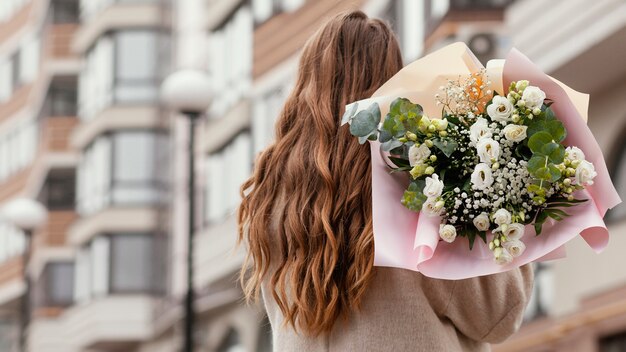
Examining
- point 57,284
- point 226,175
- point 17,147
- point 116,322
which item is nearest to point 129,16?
point 116,322

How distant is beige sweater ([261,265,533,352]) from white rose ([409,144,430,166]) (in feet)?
1.10

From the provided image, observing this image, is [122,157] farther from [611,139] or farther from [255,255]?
[255,255]

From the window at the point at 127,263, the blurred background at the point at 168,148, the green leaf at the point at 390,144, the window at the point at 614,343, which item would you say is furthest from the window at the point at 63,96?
the green leaf at the point at 390,144

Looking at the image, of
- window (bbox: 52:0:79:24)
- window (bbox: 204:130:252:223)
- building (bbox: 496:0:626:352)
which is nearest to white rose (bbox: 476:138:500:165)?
building (bbox: 496:0:626:352)

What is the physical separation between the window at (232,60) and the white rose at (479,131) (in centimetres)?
2663

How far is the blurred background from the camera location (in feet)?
56.4

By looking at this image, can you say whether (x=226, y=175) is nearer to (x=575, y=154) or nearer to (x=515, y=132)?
(x=515, y=132)

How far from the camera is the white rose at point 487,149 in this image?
12.9 feet

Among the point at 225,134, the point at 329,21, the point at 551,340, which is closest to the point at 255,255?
the point at 329,21

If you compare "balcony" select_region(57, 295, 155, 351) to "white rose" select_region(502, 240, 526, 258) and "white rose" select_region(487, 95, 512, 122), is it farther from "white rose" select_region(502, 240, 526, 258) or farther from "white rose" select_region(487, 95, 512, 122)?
"white rose" select_region(502, 240, 526, 258)

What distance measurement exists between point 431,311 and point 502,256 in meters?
0.35

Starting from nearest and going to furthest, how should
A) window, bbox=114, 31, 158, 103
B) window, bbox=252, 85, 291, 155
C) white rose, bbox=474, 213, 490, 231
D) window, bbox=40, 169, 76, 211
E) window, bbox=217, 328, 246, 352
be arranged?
white rose, bbox=474, 213, 490, 231 → window, bbox=252, 85, 291, 155 → window, bbox=217, 328, 246, 352 → window, bbox=114, 31, 158, 103 → window, bbox=40, 169, 76, 211

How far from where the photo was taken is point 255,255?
4.35 meters

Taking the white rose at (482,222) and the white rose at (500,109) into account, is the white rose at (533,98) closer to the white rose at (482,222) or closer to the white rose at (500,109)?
the white rose at (500,109)
